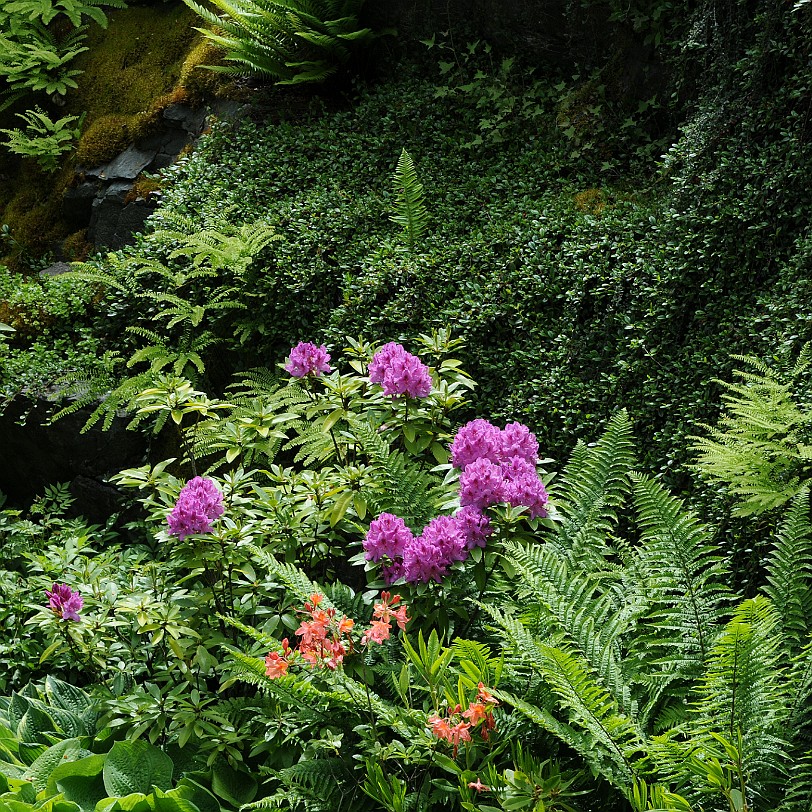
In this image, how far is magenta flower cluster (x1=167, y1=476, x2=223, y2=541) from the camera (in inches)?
104

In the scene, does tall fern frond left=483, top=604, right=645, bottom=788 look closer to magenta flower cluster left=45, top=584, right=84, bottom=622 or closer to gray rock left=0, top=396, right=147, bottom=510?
magenta flower cluster left=45, top=584, right=84, bottom=622

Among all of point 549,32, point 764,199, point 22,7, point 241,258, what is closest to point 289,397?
point 241,258

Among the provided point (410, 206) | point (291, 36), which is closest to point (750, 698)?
point (410, 206)

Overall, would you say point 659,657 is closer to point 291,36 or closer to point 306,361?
point 306,361

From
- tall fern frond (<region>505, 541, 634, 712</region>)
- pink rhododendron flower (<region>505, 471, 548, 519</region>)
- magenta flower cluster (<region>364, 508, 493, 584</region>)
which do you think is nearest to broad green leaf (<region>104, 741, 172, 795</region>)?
magenta flower cluster (<region>364, 508, 493, 584</region>)

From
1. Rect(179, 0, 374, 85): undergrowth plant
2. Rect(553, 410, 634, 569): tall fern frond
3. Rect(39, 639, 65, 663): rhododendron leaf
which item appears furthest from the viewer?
Rect(179, 0, 374, 85): undergrowth plant

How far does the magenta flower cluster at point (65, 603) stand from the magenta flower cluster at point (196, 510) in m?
0.51

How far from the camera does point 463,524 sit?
2410 millimetres

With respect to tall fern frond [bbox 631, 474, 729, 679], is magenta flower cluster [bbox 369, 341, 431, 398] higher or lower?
higher

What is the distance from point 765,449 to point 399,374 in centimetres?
129

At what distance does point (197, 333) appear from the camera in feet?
16.1

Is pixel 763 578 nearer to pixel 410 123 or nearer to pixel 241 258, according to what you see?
pixel 241 258

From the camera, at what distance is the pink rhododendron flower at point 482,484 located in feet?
7.76

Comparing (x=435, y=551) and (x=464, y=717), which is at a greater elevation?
(x=435, y=551)
